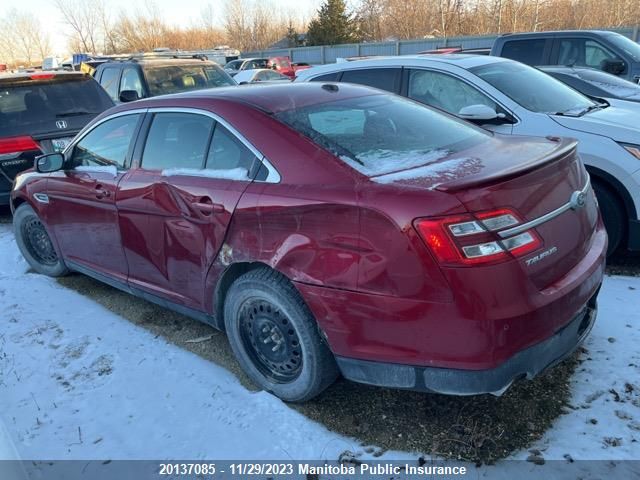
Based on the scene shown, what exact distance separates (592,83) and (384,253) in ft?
19.1

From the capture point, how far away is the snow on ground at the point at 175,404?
2598 millimetres

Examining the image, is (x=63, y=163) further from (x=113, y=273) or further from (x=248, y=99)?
(x=248, y=99)

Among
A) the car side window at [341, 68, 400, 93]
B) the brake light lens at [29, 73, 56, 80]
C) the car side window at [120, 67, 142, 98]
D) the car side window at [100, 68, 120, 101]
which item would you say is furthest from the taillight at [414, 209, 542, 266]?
the car side window at [100, 68, 120, 101]

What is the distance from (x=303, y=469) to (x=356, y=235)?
1.10m

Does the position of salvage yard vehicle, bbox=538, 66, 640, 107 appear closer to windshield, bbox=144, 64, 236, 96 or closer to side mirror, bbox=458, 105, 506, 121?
side mirror, bbox=458, 105, 506, 121

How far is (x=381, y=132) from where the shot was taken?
300cm

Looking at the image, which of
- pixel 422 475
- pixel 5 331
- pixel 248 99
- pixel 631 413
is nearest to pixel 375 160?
pixel 248 99

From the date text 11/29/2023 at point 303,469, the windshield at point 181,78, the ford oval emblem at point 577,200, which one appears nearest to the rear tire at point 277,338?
the date text 11/29/2023 at point 303,469

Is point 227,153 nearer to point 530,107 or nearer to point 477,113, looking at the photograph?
point 477,113

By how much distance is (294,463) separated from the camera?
8.27 feet

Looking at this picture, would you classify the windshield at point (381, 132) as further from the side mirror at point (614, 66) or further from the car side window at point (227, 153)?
the side mirror at point (614, 66)

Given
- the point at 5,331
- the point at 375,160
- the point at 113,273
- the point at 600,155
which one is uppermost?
the point at 375,160

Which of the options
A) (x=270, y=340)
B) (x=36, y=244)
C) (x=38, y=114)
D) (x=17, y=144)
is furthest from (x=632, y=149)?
(x=38, y=114)

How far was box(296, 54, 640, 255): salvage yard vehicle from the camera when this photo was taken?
4219 millimetres
